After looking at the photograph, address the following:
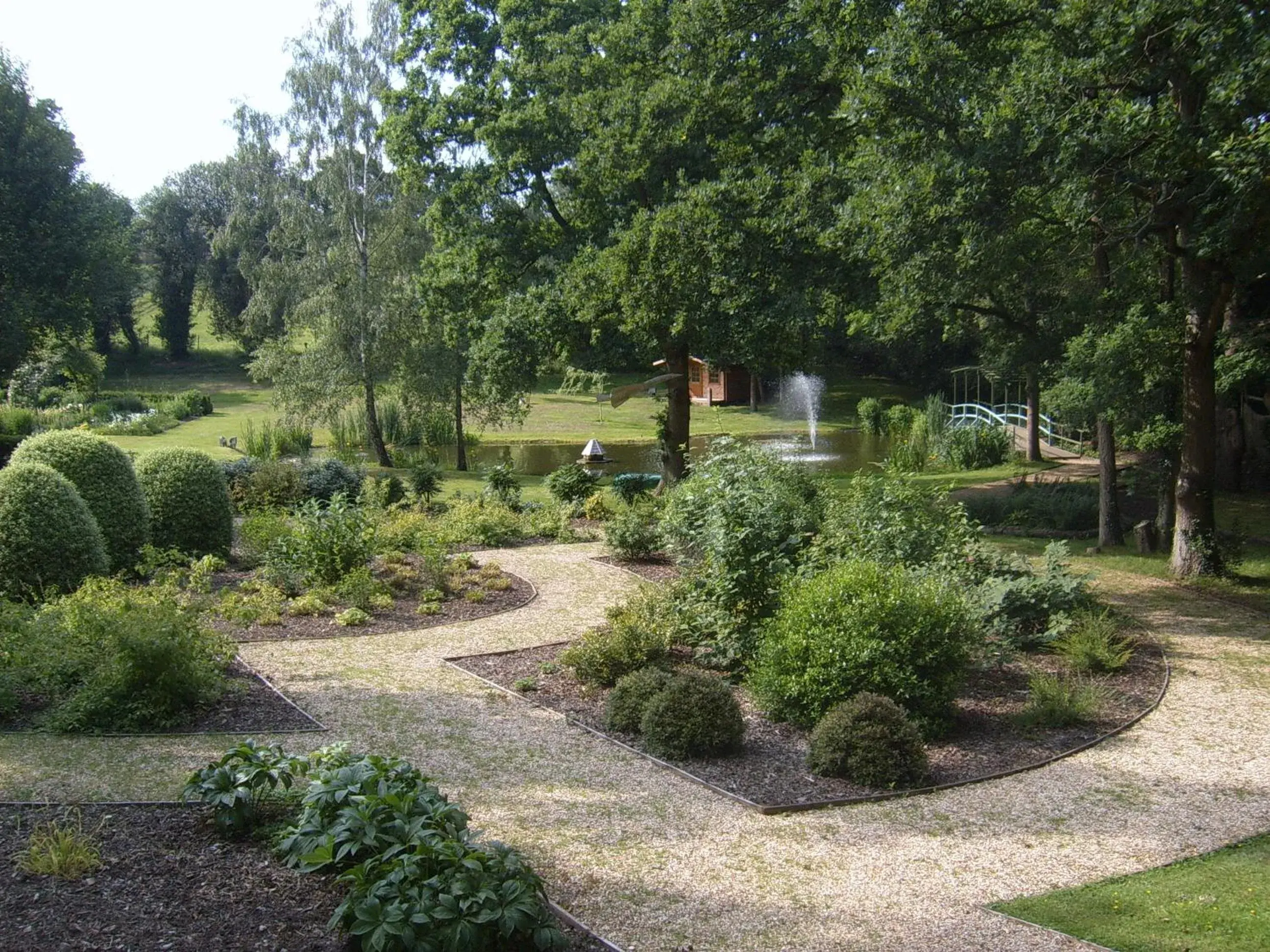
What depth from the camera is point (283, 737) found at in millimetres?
7047

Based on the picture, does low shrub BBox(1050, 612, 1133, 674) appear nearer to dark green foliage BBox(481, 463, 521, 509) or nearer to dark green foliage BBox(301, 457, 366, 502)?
dark green foliage BBox(481, 463, 521, 509)

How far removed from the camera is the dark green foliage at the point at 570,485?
18844 mm

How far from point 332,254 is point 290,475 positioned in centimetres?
1032

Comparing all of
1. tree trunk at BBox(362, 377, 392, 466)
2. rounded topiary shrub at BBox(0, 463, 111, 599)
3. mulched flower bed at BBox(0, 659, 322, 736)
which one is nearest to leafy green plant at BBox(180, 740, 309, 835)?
mulched flower bed at BBox(0, 659, 322, 736)

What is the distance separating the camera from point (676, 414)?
2156 cm

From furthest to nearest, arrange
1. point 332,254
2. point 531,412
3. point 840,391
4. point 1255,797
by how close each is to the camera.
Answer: point 840,391 → point 531,412 → point 332,254 → point 1255,797

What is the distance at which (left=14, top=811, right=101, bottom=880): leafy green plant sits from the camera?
175 inches

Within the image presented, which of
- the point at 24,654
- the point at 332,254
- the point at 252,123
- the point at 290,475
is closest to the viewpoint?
the point at 24,654

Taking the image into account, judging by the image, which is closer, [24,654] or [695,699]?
[695,699]

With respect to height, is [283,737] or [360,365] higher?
[360,365]

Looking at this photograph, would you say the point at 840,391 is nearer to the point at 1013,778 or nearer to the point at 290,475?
the point at 290,475

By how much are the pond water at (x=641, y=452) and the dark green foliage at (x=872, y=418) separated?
1.12 feet

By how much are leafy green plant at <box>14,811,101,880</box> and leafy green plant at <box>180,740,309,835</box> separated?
0.53m

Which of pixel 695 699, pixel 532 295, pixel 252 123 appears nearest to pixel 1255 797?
pixel 695 699
